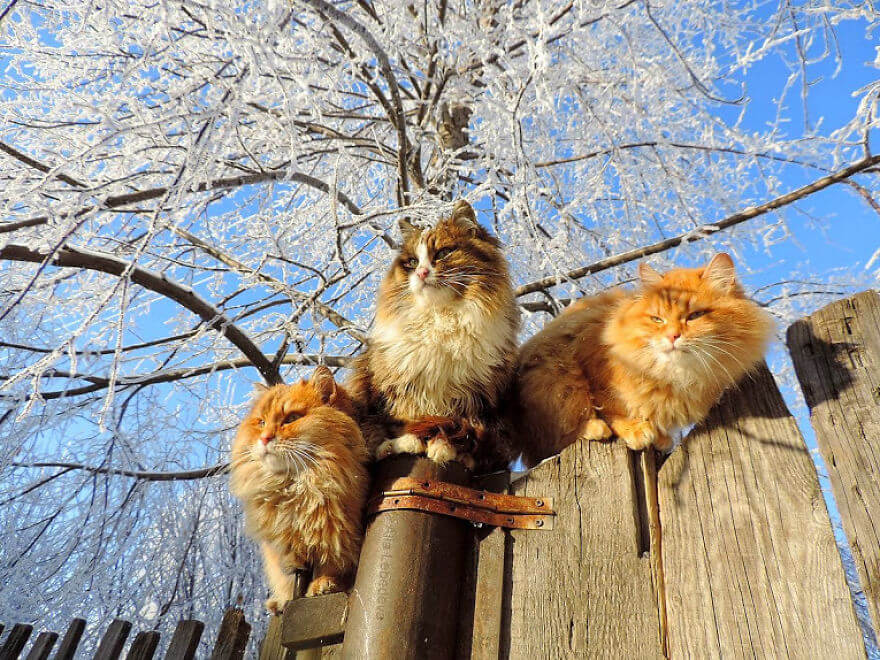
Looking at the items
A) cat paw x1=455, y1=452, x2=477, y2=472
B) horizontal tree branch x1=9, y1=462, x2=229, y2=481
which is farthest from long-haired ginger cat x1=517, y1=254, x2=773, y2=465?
horizontal tree branch x1=9, y1=462, x2=229, y2=481

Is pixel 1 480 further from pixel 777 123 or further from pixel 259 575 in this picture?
pixel 777 123

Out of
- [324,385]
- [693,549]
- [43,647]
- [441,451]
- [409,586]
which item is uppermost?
[324,385]

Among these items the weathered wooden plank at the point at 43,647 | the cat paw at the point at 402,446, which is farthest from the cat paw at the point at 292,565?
the weathered wooden plank at the point at 43,647

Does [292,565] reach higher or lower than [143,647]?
higher

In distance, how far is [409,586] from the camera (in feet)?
5.24

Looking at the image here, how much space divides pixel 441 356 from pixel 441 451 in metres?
0.36

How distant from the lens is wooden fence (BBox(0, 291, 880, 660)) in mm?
1317

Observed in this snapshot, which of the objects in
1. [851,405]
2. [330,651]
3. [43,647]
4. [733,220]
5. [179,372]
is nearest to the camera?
[851,405]

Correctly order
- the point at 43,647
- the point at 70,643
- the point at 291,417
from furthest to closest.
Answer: the point at 43,647 < the point at 70,643 < the point at 291,417

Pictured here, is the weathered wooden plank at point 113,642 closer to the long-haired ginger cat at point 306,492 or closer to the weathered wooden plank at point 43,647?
the weathered wooden plank at point 43,647

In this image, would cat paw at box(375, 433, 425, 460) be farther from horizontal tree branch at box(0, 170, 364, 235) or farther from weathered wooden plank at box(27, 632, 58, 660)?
weathered wooden plank at box(27, 632, 58, 660)

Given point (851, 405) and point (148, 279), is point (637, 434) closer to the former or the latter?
point (851, 405)

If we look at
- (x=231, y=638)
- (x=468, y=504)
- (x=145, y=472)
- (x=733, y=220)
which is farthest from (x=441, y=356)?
(x=145, y=472)

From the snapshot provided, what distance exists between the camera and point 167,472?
4094 mm
